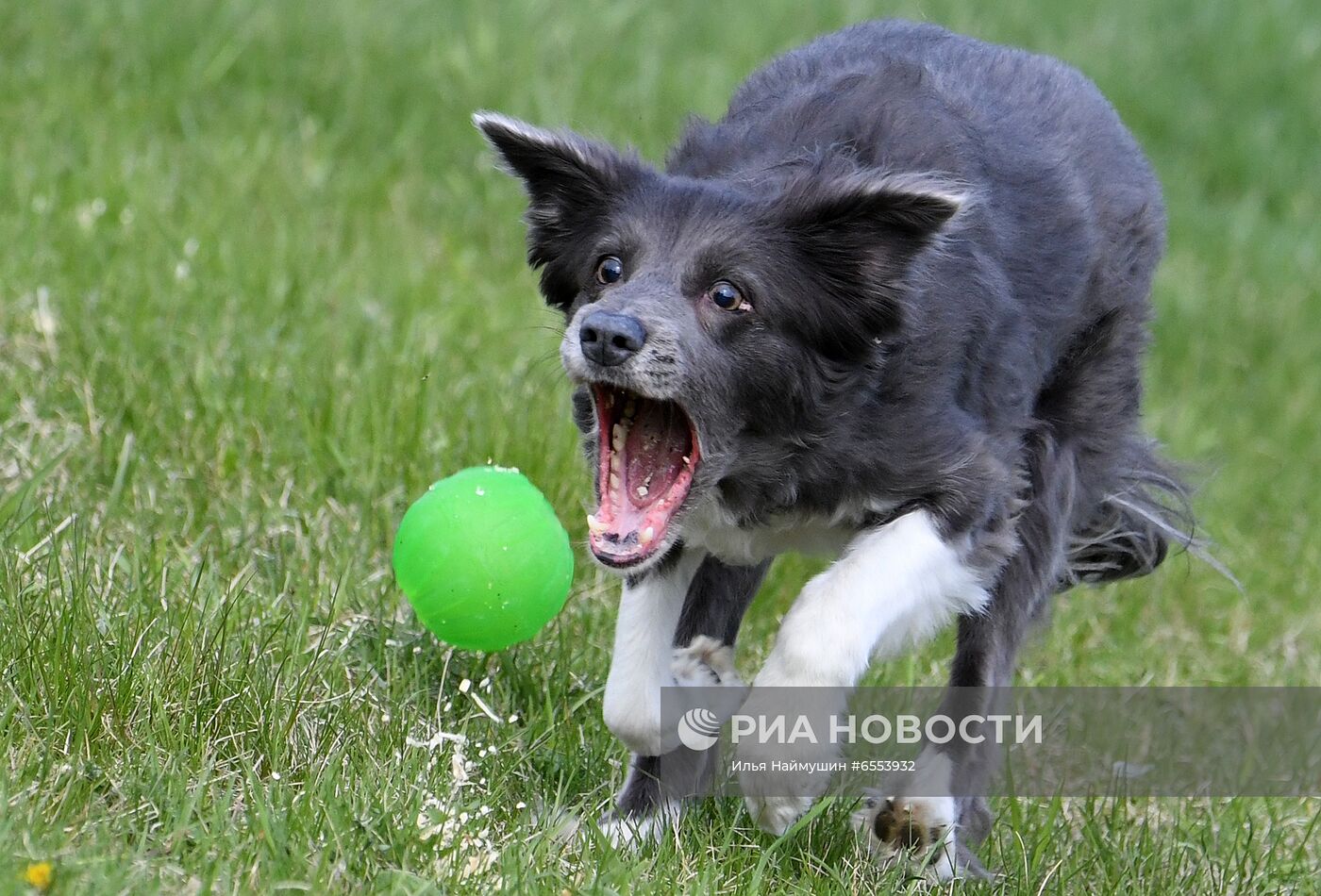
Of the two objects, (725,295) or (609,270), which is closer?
(725,295)

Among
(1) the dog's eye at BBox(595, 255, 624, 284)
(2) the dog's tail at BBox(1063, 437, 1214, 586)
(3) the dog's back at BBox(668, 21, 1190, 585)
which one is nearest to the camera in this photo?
(1) the dog's eye at BBox(595, 255, 624, 284)

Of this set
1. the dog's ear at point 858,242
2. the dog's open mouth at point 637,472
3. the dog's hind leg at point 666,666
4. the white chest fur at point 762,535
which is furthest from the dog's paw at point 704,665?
the dog's ear at point 858,242

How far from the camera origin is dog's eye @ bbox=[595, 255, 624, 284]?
3643 mm

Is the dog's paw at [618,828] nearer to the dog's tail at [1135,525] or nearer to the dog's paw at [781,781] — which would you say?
the dog's paw at [781,781]

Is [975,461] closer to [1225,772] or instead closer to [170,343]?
[1225,772]

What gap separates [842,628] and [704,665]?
0.55 meters

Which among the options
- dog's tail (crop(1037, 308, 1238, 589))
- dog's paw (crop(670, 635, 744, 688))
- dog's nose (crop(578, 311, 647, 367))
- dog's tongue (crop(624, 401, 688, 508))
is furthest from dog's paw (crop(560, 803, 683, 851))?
dog's tail (crop(1037, 308, 1238, 589))

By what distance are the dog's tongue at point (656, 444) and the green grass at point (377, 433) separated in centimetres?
70

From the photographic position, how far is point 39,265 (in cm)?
572

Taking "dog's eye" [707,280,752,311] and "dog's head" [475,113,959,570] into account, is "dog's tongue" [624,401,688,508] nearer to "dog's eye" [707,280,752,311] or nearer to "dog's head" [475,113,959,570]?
"dog's head" [475,113,959,570]

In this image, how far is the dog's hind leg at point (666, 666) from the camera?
3717 mm

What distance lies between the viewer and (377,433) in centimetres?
500

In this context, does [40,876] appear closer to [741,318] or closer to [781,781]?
[781,781]

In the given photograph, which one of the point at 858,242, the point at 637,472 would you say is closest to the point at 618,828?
the point at 637,472
